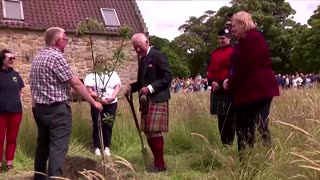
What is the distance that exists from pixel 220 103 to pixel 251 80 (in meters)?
1.23

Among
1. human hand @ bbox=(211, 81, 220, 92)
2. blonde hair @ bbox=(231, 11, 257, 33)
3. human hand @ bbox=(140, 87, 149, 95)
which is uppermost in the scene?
blonde hair @ bbox=(231, 11, 257, 33)

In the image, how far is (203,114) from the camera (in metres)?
7.05

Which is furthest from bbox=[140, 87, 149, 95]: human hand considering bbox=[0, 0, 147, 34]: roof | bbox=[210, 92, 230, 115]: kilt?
bbox=[0, 0, 147, 34]: roof

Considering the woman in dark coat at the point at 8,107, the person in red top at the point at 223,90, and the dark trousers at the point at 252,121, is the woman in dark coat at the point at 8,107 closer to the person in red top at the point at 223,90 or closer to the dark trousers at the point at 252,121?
the person in red top at the point at 223,90

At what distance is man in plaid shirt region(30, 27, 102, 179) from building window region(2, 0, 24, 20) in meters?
14.1

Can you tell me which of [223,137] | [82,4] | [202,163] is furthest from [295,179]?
[82,4]

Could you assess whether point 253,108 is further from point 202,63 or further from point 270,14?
point 202,63

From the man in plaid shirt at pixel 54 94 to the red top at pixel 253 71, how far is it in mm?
Answer: 1443

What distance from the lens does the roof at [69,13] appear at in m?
18.3

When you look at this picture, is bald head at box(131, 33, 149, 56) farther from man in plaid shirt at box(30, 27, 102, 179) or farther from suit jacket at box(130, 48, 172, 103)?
man in plaid shirt at box(30, 27, 102, 179)

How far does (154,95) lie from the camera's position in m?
5.50

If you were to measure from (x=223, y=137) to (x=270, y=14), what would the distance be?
141ft

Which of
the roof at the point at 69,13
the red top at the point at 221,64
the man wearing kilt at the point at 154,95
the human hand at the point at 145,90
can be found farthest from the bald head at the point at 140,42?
the roof at the point at 69,13

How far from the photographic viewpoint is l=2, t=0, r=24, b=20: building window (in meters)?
18.0
